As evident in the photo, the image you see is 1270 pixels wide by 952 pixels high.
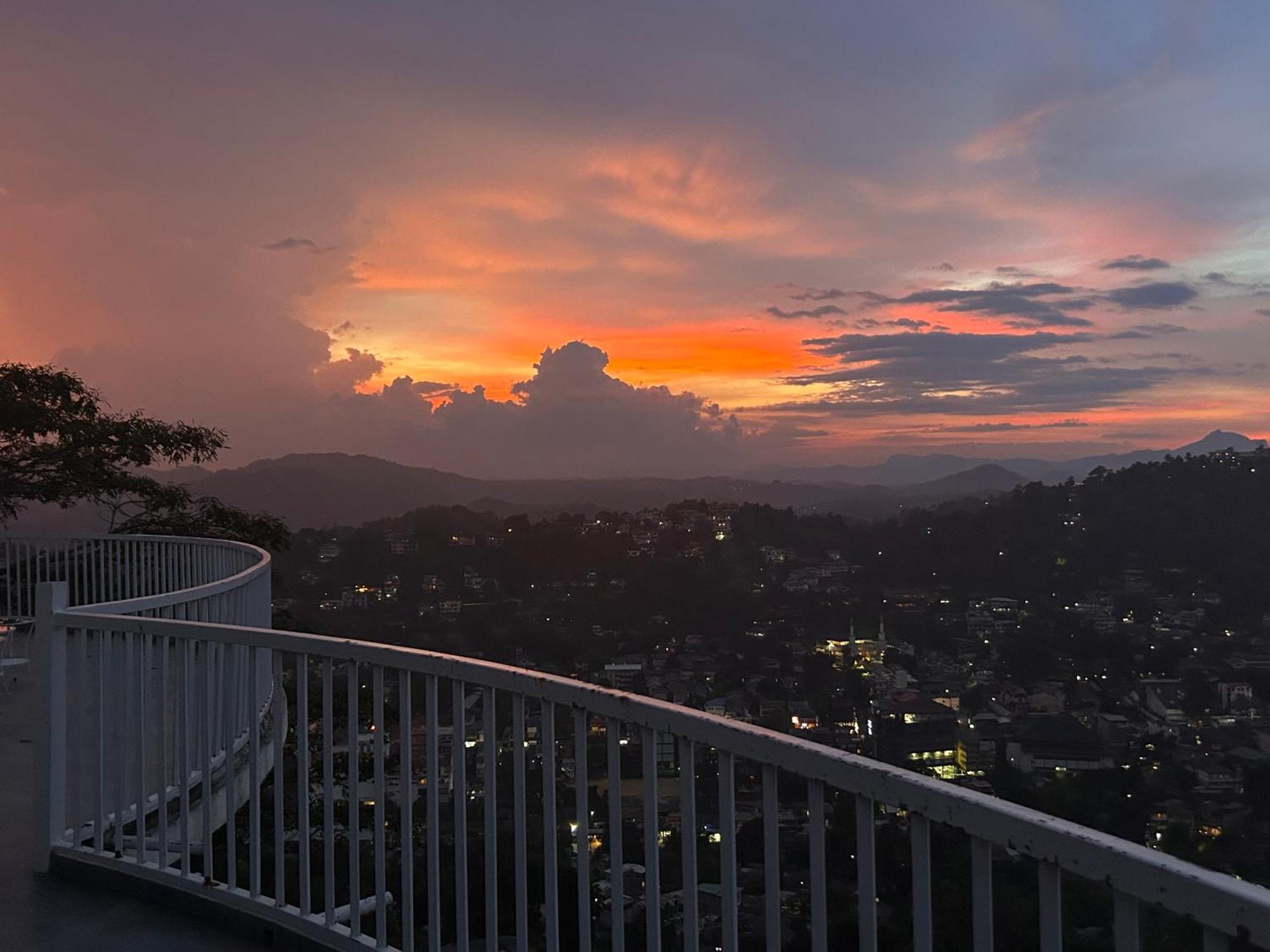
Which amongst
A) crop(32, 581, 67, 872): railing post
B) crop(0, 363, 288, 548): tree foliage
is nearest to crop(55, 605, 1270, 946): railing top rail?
crop(32, 581, 67, 872): railing post

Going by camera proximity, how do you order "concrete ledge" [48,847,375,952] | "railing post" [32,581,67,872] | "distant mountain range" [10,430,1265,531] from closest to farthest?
"concrete ledge" [48,847,375,952] → "railing post" [32,581,67,872] → "distant mountain range" [10,430,1265,531]

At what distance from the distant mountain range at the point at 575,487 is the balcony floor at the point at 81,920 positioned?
139 feet

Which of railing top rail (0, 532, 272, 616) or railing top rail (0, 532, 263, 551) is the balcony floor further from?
railing top rail (0, 532, 263, 551)

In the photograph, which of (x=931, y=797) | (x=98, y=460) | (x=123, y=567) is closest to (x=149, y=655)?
(x=931, y=797)

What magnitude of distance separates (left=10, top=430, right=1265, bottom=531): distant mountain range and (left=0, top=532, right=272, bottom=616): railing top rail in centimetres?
3338

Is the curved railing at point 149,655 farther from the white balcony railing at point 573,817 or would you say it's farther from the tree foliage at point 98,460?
the tree foliage at point 98,460

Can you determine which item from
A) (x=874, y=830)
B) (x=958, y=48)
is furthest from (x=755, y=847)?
(x=958, y=48)

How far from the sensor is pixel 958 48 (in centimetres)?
3072

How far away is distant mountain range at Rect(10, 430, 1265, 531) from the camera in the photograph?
171ft

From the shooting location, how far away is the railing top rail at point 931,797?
4.36 ft

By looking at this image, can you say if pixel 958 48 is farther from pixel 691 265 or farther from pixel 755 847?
pixel 755 847

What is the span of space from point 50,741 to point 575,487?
2699 inches

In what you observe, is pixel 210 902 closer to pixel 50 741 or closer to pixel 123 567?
pixel 50 741

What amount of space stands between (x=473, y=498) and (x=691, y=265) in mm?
26373
